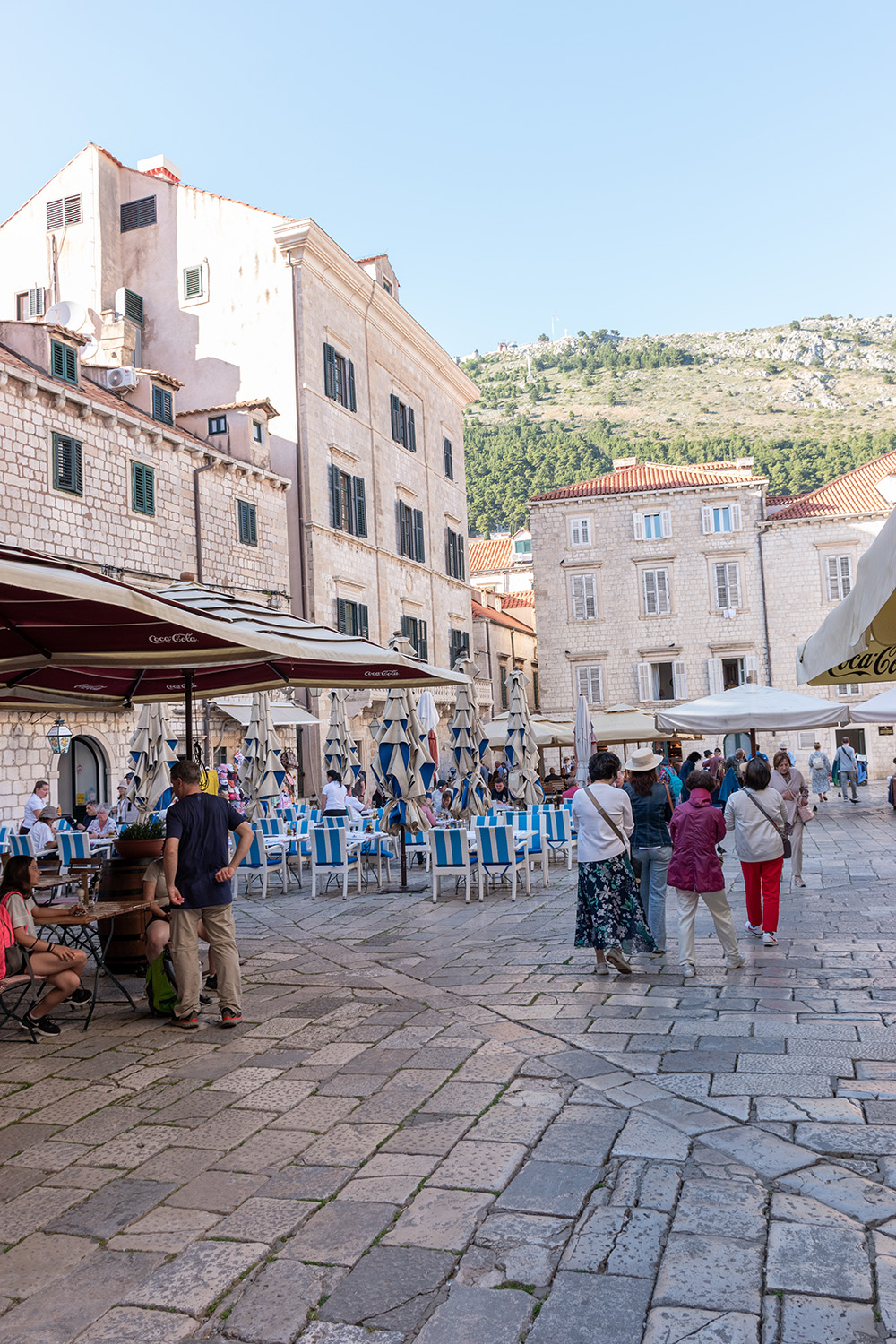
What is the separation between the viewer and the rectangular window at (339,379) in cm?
2517

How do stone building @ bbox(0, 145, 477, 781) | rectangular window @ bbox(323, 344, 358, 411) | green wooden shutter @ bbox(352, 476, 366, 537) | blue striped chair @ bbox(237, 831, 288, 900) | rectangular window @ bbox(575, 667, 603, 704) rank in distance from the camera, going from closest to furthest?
1. blue striped chair @ bbox(237, 831, 288, 900)
2. stone building @ bbox(0, 145, 477, 781)
3. rectangular window @ bbox(323, 344, 358, 411)
4. green wooden shutter @ bbox(352, 476, 366, 537)
5. rectangular window @ bbox(575, 667, 603, 704)

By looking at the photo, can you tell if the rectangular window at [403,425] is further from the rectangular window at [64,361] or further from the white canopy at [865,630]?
the white canopy at [865,630]

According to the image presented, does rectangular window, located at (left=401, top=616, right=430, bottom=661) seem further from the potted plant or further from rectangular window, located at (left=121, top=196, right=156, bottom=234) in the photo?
the potted plant

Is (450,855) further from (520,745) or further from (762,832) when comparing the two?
(762,832)

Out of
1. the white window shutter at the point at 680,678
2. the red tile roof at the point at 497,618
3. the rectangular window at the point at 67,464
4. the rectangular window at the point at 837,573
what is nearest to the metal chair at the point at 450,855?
the rectangular window at the point at 67,464

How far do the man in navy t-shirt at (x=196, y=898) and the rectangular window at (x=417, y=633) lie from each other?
22249mm

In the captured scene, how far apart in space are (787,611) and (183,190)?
24862mm

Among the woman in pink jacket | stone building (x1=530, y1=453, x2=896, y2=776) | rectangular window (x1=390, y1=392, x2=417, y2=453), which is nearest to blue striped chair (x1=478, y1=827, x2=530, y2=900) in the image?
the woman in pink jacket

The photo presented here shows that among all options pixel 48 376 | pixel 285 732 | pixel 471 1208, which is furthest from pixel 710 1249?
pixel 285 732

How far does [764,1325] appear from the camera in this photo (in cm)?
271

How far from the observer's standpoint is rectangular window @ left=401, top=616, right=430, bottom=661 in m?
28.9

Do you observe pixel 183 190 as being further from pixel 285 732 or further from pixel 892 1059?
pixel 892 1059

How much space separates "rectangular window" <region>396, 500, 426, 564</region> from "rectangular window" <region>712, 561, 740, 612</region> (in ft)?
43.8

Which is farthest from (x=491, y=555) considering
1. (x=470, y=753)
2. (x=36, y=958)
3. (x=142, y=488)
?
(x=36, y=958)
